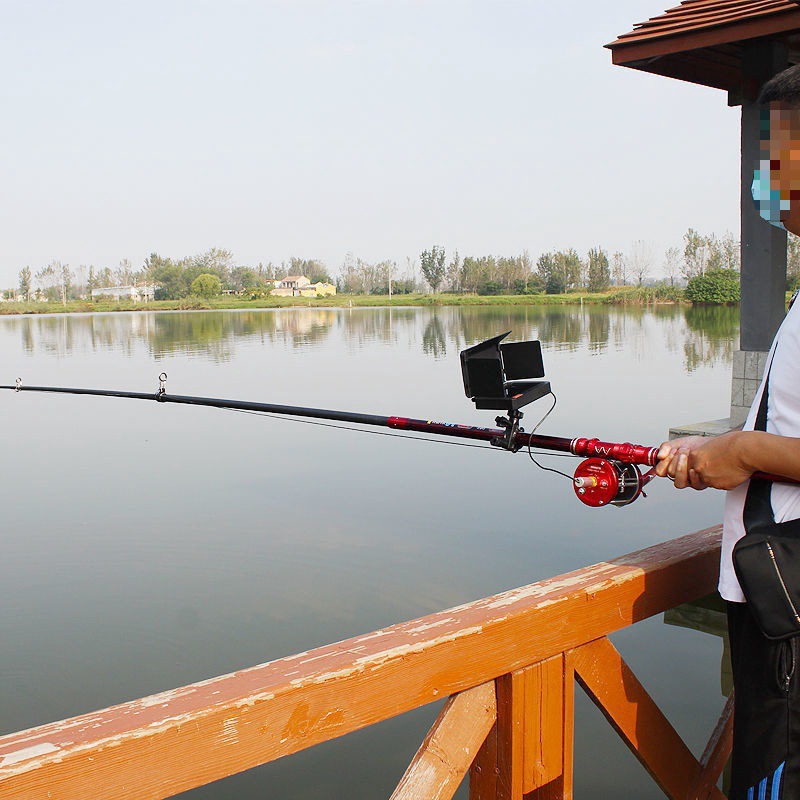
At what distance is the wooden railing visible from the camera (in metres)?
0.92

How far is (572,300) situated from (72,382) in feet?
173

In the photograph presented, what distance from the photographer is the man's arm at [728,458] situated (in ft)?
3.82

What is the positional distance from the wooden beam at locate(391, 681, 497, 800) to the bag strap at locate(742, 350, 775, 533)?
438 mm

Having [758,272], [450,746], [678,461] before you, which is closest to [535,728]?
[450,746]

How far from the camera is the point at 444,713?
1.26 metres

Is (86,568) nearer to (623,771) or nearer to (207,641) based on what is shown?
(207,641)

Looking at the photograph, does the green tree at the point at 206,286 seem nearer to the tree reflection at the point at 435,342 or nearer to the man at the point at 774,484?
the tree reflection at the point at 435,342

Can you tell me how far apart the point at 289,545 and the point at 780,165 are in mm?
5413

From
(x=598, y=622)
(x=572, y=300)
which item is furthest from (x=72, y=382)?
(x=572, y=300)

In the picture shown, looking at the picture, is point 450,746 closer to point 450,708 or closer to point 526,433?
point 450,708

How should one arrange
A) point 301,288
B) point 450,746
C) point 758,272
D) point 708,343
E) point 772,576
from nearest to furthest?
point 772,576
point 450,746
point 758,272
point 708,343
point 301,288

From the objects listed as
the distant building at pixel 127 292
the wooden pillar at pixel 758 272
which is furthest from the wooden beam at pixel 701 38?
the distant building at pixel 127 292

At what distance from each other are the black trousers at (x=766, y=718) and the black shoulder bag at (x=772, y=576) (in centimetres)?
4

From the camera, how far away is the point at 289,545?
6.25m
